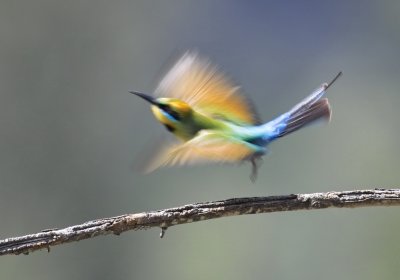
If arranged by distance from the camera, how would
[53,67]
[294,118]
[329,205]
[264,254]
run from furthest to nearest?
[53,67], [264,254], [294,118], [329,205]

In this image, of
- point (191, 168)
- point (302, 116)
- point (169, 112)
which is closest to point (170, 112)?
point (169, 112)

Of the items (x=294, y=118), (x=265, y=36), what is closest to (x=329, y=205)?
(x=294, y=118)

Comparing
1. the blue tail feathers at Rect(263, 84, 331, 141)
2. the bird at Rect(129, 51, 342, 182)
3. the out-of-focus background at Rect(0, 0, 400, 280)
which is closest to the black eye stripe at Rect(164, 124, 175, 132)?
the bird at Rect(129, 51, 342, 182)

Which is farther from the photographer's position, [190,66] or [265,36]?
[265,36]

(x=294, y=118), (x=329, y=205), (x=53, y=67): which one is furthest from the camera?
(x=53, y=67)

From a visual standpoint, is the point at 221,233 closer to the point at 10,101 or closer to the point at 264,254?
the point at 264,254

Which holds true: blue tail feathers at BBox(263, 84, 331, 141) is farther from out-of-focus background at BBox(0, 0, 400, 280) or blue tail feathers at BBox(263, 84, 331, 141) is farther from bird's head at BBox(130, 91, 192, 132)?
out-of-focus background at BBox(0, 0, 400, 280)

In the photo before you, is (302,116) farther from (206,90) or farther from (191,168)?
(191,168)

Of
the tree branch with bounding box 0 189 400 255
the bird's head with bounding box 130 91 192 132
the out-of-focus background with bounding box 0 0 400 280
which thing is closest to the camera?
the tree branch with bounding box 0 189 400 255
